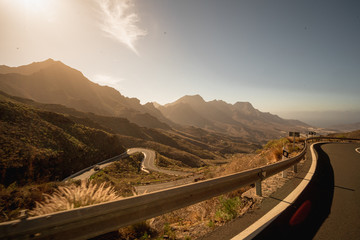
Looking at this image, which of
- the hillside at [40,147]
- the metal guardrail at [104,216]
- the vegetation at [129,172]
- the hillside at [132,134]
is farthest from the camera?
the hillside at [132,134]

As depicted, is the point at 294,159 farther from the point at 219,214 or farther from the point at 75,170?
the point at 75,170

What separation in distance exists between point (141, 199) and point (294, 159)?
6.67 metres

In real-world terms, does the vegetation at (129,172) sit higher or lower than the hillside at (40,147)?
lower

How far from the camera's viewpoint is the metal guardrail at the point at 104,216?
1463 millimetres

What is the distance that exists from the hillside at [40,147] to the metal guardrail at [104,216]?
30.4 metres

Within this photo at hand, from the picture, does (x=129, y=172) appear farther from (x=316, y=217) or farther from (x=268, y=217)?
(x=316, y=217)

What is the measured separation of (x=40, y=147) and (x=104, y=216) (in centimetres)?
4861

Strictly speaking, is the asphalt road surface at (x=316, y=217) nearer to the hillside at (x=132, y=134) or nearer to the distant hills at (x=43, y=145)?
the distant hills at (x=43, y=145)

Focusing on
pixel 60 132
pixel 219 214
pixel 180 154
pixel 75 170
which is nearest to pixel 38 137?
pixel 60 132

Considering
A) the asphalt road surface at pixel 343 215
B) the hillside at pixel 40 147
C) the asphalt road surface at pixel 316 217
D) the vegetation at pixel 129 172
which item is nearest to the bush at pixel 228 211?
the asphalt road surface at pixel 316 217

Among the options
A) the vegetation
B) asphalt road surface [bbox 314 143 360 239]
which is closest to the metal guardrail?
asphalt road surface [bbox 314 143 360 239]

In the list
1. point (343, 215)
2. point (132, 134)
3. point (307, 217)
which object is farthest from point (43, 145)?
point (132, 134)

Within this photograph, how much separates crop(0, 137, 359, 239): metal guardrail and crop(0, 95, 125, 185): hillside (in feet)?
99.9

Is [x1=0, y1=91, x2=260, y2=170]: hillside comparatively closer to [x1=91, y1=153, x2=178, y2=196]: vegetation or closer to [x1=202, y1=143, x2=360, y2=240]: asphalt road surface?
[x1=91, y1=153, x2=178, y2=196]: vegetation
